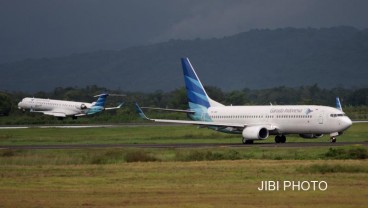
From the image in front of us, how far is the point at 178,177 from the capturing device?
3853 cm

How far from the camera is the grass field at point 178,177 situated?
101ft

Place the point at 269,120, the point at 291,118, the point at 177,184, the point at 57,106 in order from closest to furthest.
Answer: the point at 177,184 → the point at 291,118 → the point at 269,120 → the point at 57,106

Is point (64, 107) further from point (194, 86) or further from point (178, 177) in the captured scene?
point (178, 177)

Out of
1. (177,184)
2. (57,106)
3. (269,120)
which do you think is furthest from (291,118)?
(57,106)

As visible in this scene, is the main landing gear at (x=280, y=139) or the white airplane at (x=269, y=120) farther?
the main landing gear at (x=280, y=139)

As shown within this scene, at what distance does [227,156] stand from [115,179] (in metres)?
12.5

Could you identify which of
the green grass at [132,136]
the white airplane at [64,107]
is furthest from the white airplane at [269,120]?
the white airplane at [64,107]

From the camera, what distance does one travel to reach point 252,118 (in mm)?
70438

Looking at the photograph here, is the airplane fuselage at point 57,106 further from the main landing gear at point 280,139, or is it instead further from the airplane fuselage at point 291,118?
the main landing gear at point 280,139

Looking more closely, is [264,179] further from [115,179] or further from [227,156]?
[227,156]

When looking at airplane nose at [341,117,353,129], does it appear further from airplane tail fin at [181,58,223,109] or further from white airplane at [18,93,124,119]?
white airplane at [18,93,124,119]

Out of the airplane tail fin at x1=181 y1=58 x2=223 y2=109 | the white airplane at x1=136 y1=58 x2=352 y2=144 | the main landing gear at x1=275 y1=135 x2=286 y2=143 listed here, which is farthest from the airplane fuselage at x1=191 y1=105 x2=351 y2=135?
the airplane tail fin at x1=181 y1=58 x2=223 y2=109

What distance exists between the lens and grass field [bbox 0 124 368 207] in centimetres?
3067

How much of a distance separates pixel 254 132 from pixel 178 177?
95.3 ft
